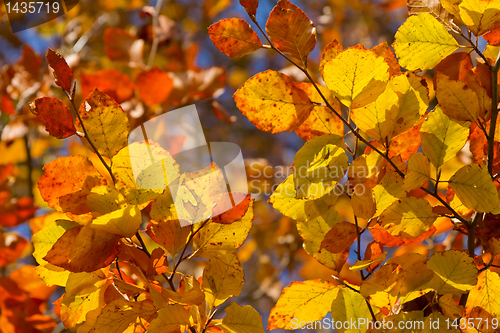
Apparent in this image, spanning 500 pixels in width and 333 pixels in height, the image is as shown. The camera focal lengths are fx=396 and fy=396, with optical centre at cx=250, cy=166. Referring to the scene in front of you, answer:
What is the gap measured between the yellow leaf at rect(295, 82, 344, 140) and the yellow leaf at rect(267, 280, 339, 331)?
156 mm

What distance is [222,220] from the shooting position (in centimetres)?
38

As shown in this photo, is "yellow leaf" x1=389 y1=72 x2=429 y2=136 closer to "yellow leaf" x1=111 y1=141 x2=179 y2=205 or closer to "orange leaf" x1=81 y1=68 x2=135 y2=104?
"yellow leaf" x1=111 y1=141 x2=179 y2=205

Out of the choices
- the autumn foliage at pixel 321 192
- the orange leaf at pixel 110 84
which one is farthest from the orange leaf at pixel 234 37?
the orange leaf at pixel 110 84

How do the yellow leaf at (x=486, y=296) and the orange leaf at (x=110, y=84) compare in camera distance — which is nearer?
the yellow leaf at (x=486, y=296)

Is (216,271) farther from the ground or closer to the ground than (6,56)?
farther from the ground

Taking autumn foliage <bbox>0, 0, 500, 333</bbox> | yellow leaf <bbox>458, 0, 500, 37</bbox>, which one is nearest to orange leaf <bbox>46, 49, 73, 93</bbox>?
autumn foliage <bbox>0, 0, 500, 333</bbox>

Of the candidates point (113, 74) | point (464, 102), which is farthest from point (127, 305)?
point (113, 74)

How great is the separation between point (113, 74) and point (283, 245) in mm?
960

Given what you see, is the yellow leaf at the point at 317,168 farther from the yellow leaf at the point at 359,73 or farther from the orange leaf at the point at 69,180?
the orange leaf at the point at 69,180

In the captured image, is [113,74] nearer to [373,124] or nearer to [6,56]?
[373,124]

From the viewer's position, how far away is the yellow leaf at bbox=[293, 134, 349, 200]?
1.14ft

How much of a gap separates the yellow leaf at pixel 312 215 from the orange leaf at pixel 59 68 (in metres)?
0.22

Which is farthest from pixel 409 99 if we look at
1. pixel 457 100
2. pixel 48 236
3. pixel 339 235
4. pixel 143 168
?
pixel 48 236

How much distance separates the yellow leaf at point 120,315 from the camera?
0.34 m
